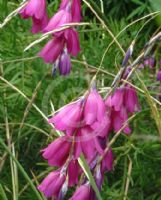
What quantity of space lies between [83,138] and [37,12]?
1.36 ft

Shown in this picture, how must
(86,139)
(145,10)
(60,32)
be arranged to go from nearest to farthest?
(86,139) < (60,32) < (145,10)

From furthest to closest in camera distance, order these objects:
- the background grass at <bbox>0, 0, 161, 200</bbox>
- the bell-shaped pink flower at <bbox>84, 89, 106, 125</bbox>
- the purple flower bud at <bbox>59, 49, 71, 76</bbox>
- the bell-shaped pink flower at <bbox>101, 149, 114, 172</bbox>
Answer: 1. the background grass at <bbox>0, 0, 161, 200</bbox>
2. the purple flower bud at <bbox>59, 49, 71, 76</bbox>
3. the bell-shaped pink flower at <bbox>101, 149, 114, 172</bbox>
4. the bell-shaped pink flower at <bbox>84, 89, 106, 125</bbox>

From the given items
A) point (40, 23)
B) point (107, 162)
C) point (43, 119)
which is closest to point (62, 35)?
point (40, 23)

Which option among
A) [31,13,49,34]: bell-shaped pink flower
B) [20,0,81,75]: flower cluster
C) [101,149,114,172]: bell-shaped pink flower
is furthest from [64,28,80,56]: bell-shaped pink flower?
[101,149,114,172]: bell-shaped pink flower

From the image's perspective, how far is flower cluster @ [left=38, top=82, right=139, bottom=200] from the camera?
0.98 metres

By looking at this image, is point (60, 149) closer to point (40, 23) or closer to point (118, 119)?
point (118, 119)

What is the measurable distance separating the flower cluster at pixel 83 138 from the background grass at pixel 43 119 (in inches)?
13.6

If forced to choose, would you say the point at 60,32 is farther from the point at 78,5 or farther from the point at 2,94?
the point at 2,94

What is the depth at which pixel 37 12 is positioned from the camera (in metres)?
1.31

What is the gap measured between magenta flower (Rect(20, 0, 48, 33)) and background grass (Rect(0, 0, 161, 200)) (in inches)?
5.8

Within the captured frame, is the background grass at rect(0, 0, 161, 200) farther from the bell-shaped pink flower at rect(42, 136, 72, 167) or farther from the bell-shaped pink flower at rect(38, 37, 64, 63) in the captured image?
the bell-shaped pink flower at rect(42, 136, 72, 167)

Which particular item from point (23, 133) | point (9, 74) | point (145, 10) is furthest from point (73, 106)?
point (145, 10)

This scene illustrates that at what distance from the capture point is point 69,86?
1.84 m

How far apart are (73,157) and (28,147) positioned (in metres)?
0.73
